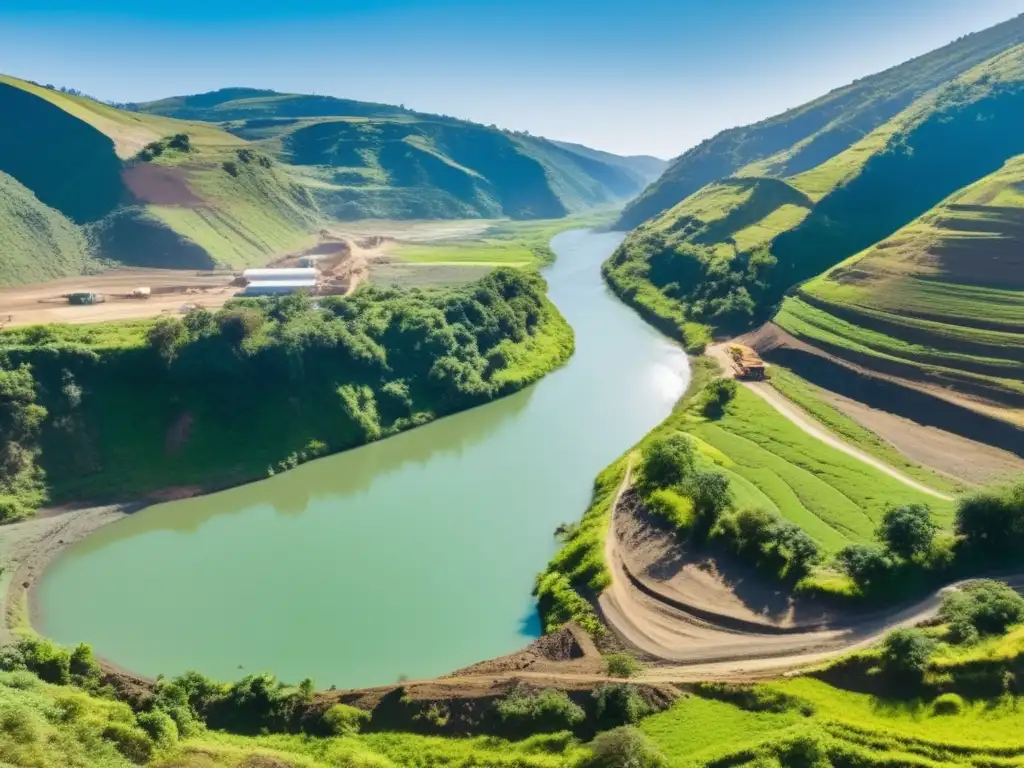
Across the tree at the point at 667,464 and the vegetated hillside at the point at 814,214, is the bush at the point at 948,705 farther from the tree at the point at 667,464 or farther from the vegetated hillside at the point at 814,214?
the vegetated hillside at the point at 814,214

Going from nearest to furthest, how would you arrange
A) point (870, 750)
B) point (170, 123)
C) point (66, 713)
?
point (870, 750) < point (66, 713) < point (170, 123)

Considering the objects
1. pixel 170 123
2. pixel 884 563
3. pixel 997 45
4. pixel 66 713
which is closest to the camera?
pixel 66 713

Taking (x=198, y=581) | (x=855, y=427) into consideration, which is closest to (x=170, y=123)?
(x=198, y=581)

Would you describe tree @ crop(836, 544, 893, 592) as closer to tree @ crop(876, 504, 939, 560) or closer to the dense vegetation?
tree @ crop(876, 504, 939, 560)

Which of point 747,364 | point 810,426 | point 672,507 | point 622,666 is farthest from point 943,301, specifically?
point 622,666

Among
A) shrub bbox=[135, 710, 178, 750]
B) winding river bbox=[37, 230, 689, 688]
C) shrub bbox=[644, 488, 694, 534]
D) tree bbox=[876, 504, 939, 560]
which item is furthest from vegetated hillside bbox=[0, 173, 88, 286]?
tree bbox=[876, 504, 939, 560]

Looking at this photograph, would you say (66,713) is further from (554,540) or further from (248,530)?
(554,540)

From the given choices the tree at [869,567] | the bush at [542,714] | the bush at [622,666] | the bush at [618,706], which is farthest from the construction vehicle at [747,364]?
the bush at [542,714]
